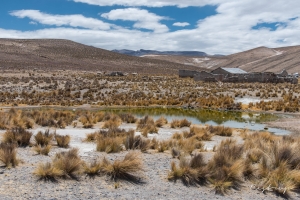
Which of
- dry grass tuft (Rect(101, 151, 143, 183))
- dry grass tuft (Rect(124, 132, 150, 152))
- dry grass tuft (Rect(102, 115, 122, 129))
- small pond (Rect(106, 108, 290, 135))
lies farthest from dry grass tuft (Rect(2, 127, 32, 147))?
small pond (Rect(106, 108, 290, 135))

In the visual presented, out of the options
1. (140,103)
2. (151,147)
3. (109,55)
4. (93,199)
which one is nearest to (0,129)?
(151,147)

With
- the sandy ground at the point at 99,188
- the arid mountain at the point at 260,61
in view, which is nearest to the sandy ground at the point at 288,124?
the sandy ground at the point at 99,188

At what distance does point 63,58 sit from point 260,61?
9314 centimetres

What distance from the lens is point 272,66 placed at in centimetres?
13138

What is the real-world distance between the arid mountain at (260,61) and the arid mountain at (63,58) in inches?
1467

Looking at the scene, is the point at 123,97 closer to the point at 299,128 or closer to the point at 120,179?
the point at 299,128

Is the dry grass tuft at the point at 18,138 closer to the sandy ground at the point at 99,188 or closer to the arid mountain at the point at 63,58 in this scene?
the sandy ground at the point at 99,188

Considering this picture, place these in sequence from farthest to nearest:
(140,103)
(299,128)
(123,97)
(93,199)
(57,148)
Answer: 1. (123,97)
2. (140,103)
3. (299,128)
4. (57,148)
5. (93,199)

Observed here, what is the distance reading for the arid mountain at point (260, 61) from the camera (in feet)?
413

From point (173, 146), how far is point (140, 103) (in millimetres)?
20197

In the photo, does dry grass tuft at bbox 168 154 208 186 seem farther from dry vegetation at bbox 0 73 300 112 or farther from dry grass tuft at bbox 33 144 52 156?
dry vegetation at bbox 0 73 300 112

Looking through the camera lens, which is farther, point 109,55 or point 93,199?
point 109,55

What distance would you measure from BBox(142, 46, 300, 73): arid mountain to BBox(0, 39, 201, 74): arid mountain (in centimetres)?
3725

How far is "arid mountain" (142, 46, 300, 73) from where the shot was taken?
4961 inches
